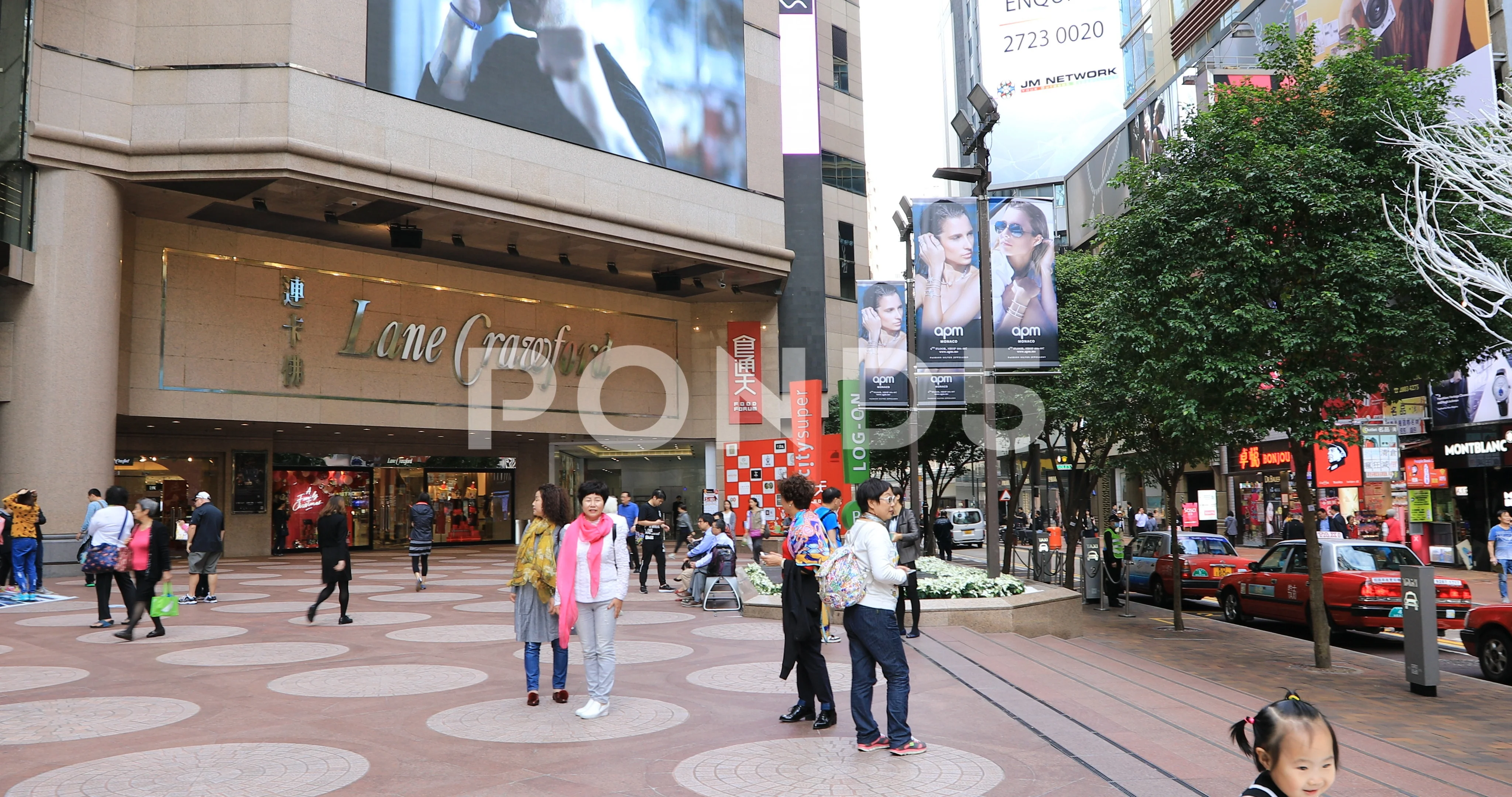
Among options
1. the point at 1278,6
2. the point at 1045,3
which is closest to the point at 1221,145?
the point at 1278,6

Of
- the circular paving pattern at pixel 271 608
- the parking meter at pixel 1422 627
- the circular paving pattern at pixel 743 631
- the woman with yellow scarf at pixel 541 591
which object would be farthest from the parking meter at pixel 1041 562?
the woman with yellow scarf at pixel 541 591

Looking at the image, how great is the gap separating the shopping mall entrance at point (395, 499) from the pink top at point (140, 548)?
1728cm

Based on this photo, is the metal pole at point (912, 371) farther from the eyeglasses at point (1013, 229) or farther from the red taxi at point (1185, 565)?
the red taxi at point (1185, 565)

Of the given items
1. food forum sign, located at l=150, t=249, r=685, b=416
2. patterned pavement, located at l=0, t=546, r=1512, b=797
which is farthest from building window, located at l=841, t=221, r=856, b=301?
patterned pavement, located at l=0, t=546, r=1512, b=797

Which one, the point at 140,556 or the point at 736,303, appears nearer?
the point at 140,556

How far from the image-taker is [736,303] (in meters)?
34.7

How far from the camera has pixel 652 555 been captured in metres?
18.1

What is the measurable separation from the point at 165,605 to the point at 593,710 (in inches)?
257

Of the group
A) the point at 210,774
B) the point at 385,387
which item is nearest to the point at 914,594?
the point at 210,774

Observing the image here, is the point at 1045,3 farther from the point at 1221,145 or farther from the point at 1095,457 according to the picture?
the point at 1221,145

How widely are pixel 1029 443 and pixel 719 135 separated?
13291 mm

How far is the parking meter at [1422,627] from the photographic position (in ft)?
31.4

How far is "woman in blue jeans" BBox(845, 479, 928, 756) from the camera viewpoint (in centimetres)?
585

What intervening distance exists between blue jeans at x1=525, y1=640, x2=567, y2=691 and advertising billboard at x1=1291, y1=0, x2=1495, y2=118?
22271 mm
